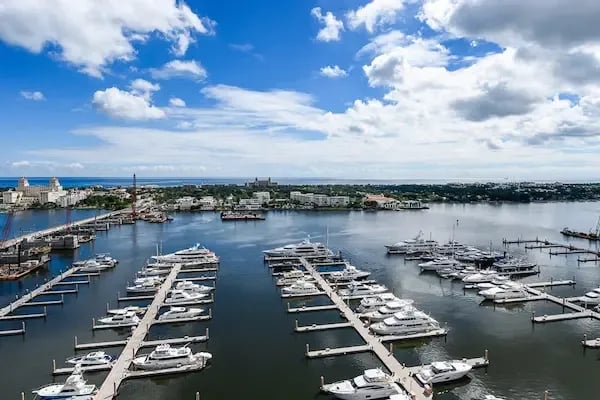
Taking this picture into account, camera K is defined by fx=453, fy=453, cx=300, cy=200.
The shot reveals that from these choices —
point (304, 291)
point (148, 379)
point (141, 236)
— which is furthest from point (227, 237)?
point (148, 379)

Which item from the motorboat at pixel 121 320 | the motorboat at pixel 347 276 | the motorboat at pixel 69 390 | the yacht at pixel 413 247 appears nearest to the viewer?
the motorboat at pixel 69 390

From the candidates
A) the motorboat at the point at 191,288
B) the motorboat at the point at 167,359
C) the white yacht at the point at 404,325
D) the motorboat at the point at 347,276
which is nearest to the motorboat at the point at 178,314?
the motorboat at the point at 191,288

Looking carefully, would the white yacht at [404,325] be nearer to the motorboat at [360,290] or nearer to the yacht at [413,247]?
the motorboat at [360,290]

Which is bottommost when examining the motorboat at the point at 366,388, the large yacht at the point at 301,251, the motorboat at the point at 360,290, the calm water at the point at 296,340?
the calm water at the point at 296,340

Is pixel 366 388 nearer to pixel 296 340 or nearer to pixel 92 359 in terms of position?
pixel 296 340

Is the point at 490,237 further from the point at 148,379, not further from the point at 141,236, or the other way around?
the point at 148,379

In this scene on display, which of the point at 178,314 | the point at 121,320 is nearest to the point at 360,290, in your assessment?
the point at 178,314
